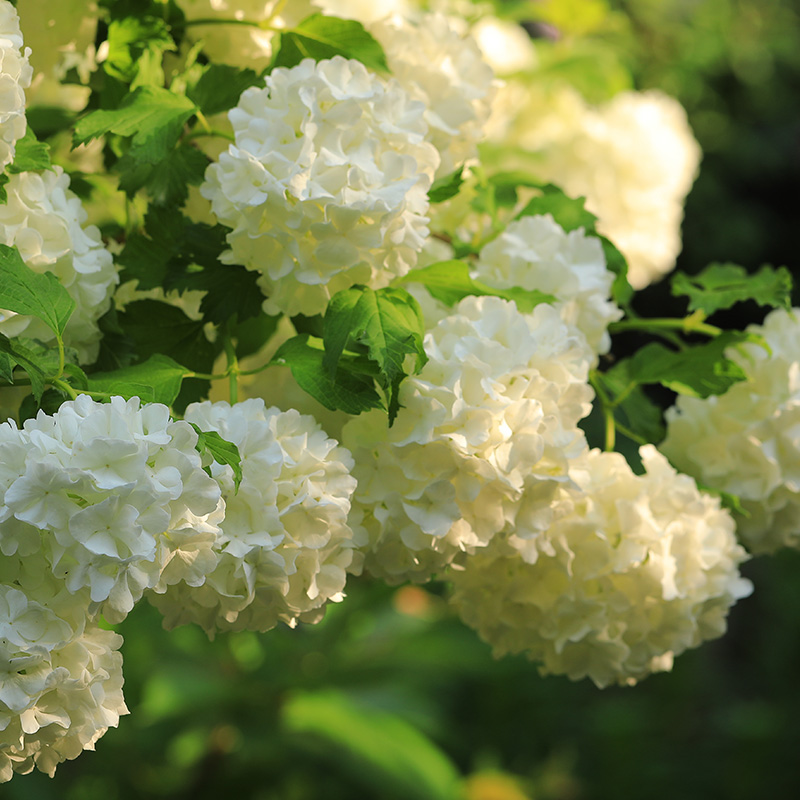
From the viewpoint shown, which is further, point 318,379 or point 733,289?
point 733,289

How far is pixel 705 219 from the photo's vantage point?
3676 mm

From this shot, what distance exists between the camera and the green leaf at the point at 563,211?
78cm

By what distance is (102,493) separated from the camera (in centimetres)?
48

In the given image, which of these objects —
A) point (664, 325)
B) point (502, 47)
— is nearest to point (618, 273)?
point (664, 325)

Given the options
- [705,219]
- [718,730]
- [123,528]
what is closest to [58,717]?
[123,528]

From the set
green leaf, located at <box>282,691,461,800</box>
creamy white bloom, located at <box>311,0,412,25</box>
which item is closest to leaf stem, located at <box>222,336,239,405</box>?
creamy white bloom, located at <box>311,0,412,25</box>

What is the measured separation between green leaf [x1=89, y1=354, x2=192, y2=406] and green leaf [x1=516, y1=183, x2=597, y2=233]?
322 mm

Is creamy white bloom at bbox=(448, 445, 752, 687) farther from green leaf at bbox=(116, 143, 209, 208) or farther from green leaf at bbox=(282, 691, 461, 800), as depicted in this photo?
green leaf at bbox=(282, 691, 461, 800)

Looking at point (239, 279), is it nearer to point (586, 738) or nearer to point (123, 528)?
point (123, 528)

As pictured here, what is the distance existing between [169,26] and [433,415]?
0.36 m

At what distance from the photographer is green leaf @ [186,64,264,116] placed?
684 millimetres

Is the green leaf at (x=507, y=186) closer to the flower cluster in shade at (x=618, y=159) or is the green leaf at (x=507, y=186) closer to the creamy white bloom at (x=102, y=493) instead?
the creamy white bloom at (x=102, y=493)

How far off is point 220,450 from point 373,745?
1.05 metres

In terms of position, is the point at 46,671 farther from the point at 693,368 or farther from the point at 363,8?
the point at 363,8
